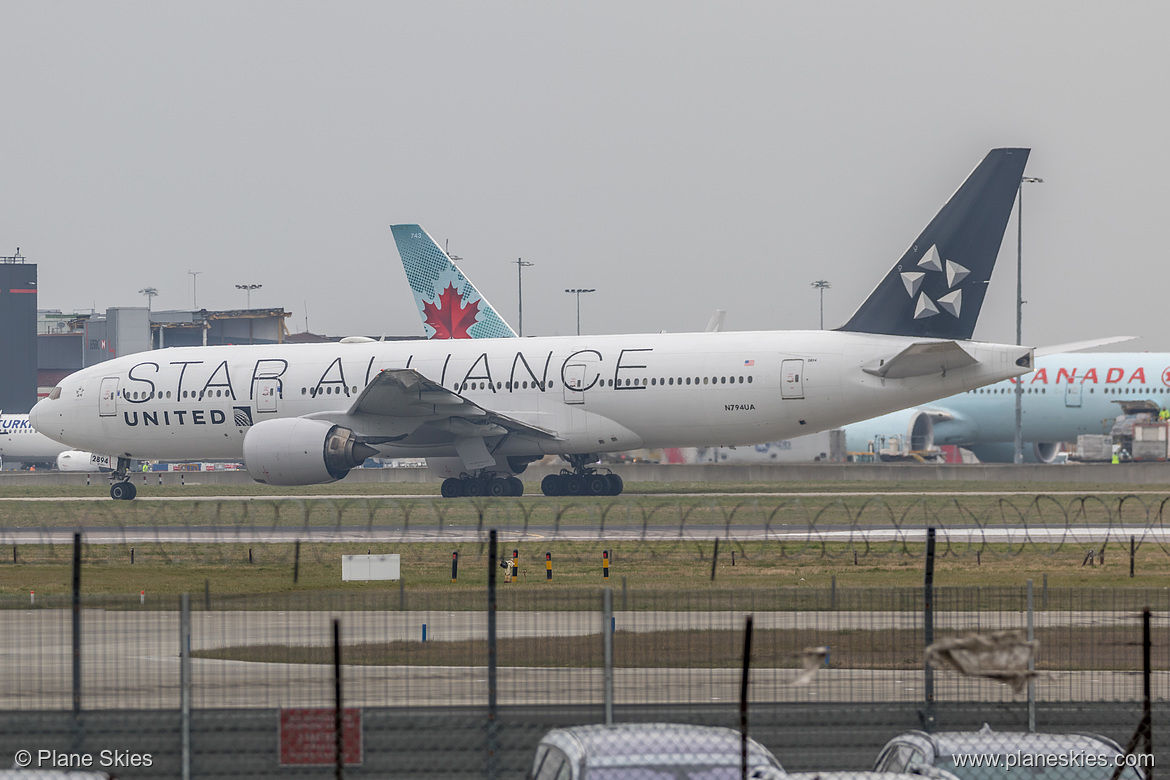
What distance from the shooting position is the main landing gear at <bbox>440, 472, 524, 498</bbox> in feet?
136

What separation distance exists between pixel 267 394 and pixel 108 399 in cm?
585

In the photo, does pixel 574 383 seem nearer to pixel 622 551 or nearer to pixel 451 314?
pixel 622 551

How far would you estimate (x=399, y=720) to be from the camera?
1104 cm

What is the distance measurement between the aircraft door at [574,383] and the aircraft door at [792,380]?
5792mm

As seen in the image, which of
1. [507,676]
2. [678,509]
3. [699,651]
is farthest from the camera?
[678,509]

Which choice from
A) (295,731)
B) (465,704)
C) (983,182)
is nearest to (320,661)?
(465,704)

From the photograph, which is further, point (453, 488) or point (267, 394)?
point (267, 394)

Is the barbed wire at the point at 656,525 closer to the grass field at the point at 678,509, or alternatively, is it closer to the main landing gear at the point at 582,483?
the grass field at the point at 678,509

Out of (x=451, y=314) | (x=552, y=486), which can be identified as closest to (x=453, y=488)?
(x=552, y=486)

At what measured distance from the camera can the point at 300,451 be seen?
38938 mm

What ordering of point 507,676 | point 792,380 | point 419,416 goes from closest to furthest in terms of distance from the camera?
point 507,676
point 792,380
point 419,416

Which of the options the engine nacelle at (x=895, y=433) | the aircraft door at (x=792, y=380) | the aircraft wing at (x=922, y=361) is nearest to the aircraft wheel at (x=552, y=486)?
the aircraft door at (x=792, y=380)

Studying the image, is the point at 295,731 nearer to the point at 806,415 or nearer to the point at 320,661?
the point at 320,661

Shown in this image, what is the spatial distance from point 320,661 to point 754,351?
26.1 m
